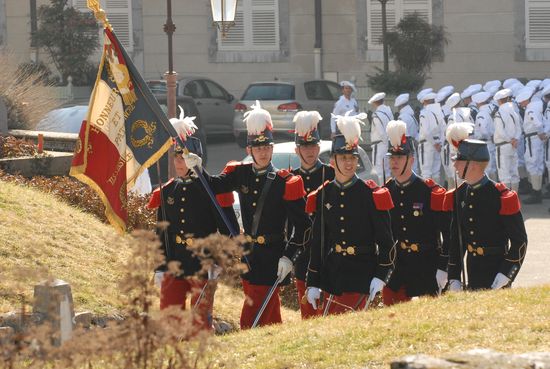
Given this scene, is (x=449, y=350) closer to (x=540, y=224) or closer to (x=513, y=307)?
(x=513, y=307)

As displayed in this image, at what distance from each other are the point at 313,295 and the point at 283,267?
32 centimetres

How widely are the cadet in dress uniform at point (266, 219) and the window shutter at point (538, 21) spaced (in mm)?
24032

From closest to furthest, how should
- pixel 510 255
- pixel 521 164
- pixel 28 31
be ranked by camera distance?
pixel 510 255 → pixel 521 164 → pixel 28 31

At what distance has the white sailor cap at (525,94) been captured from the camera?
23.4 m

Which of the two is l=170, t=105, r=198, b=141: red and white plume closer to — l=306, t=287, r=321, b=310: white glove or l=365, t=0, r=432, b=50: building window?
l=306, t=287, r=321, b=310: white glove

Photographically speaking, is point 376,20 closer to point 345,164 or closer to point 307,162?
point 307,162

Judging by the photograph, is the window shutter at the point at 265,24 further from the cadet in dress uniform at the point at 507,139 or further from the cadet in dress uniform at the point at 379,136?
the cadet in dress uniform at the point at 507,139

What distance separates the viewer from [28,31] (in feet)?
118

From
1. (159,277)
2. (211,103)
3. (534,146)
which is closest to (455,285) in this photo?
(159,277)

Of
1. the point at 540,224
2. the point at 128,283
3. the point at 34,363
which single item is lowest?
the point at 540,224

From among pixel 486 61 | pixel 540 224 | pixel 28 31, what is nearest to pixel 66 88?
pixel 28 31

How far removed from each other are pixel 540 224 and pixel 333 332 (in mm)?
11759

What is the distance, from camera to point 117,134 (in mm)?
10703

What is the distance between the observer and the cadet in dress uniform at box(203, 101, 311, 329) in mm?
10742
